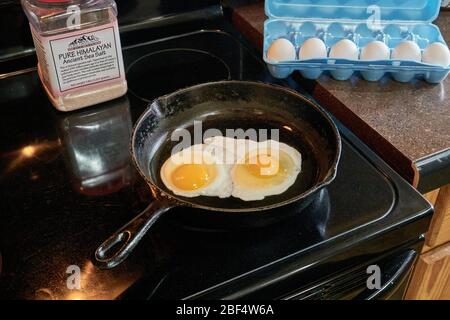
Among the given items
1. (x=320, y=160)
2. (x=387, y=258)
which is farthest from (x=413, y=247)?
(x=320, y=160)

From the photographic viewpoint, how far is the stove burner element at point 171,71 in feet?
3.42

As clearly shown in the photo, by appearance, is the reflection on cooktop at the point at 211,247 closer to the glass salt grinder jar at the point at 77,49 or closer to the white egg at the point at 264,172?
the white egg at the point at 264,172

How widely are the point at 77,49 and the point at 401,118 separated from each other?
21.9 inches

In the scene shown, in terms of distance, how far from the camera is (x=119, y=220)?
0.75 m

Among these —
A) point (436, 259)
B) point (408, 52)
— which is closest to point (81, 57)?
point (408, 52)

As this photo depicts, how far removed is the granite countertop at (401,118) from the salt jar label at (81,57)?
36 centimetres

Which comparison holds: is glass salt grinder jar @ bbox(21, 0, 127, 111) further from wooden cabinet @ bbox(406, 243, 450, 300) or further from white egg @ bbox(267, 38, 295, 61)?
wooden cabinet @ bbox(406, 243, 450, 300)

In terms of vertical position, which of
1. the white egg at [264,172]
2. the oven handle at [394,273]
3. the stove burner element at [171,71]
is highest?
the stove burner element at [171,71]

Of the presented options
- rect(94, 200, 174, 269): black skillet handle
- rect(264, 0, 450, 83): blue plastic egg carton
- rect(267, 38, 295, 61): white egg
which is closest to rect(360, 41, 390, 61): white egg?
rect(264, 0, 450, 83): blue plastic egg carton

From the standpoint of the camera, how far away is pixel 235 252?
70cm

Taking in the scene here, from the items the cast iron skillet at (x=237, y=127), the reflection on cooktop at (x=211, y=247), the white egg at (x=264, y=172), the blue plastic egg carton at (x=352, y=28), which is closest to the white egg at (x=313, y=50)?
the blue plastic egg carton at (x=352, y=28)

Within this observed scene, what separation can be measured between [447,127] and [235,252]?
1.42ft
